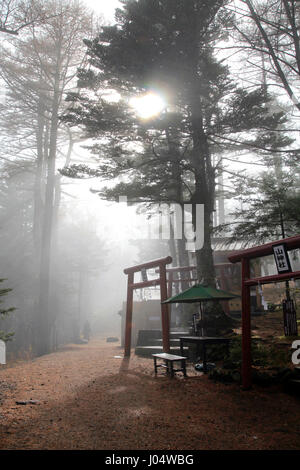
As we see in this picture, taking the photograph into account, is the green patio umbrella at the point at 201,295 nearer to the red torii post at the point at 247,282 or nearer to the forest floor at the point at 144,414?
the red torii post at the point at 247,282

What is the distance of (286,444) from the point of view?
435cm

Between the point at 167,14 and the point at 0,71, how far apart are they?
1212 cm

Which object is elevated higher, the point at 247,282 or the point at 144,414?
the point at 247,282

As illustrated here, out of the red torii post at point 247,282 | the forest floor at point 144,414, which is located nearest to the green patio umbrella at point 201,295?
the red torii post at point 247,282

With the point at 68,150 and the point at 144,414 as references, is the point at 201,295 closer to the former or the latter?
the point at 144,414

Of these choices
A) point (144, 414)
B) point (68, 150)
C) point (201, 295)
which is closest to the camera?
point (144, 414)

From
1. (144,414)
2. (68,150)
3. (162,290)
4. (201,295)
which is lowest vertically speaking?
(144,414)

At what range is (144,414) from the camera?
18.0 feet

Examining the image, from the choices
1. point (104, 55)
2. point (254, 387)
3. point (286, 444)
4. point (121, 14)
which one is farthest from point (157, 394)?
point (121, 14)

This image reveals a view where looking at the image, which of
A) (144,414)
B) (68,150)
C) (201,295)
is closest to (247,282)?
(201,295)

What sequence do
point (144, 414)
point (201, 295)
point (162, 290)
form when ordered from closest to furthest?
point (144, 414) < point (201, 295) < point (162, 290)

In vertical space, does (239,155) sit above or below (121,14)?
below

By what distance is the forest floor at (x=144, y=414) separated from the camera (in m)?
4.43
